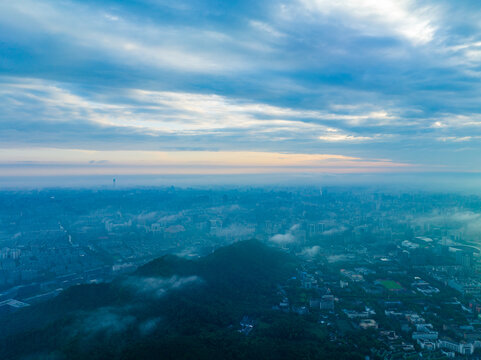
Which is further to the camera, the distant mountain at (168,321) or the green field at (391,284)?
the green field at (391,284)

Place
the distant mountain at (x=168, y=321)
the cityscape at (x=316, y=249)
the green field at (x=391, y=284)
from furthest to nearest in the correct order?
the green field at (x=391, y=284) → the cityscape at (x=316, y=249) → the distant mountain at (x=168, y=321)

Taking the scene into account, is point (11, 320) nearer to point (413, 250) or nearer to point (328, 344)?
point (328, 344)

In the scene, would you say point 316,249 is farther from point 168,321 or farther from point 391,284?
Result: point 168,321

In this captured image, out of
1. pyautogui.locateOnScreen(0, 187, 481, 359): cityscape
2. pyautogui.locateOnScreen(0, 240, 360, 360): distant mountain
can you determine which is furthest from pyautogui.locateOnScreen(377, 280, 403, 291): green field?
pyautogui.locateOnScreen(0, 240, 360, 360): distant mountain

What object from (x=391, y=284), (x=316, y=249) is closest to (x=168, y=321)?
(x=391, y=284)

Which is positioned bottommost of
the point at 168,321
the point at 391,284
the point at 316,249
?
the point at 391,284

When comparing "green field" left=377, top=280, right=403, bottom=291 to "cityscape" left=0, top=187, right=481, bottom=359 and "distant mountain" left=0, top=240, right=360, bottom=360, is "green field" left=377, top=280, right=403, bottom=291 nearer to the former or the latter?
"cityscape" left=0, top=187, right=481, bottom=359

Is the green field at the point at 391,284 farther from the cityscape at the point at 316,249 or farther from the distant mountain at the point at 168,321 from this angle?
the distant mountain at the point at 168,321

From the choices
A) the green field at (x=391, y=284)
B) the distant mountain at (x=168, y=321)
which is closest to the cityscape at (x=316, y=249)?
the green field at (x=391, y=284)
